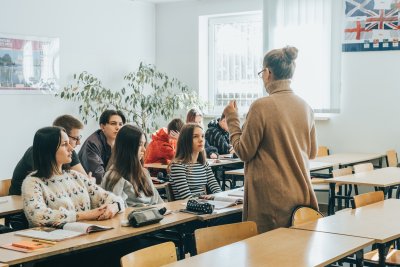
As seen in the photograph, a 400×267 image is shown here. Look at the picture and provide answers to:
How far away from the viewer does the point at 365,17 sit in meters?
7.71

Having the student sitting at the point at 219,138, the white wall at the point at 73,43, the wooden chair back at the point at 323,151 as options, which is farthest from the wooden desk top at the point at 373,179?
the white wall at the point at 73,43

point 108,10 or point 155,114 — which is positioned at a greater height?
point 108,10

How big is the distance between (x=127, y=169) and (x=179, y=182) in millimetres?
635

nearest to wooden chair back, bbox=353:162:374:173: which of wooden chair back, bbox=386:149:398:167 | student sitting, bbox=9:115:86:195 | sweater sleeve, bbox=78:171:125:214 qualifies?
wooden chair back, bbox=386:149:398:167

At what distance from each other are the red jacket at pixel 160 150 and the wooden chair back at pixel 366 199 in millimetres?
3153

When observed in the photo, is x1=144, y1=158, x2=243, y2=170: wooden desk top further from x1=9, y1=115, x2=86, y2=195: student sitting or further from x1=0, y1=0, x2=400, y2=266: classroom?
x1=9, y1=115, x2=86, y2=195: student sitting

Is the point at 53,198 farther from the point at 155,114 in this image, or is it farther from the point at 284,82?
the point at 155,114

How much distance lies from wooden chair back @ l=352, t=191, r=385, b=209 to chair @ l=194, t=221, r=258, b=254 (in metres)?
1.03

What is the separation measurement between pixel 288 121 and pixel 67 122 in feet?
6.90

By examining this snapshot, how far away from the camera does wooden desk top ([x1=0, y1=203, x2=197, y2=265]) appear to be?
2750 millimetres

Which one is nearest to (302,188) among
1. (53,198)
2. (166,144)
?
(53,198)

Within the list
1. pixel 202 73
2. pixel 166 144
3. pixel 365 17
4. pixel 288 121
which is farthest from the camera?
pixel 202 73

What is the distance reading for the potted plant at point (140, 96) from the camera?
839cm

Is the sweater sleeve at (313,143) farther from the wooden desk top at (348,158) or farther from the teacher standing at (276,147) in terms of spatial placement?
the wooden desk top at (348,158)
